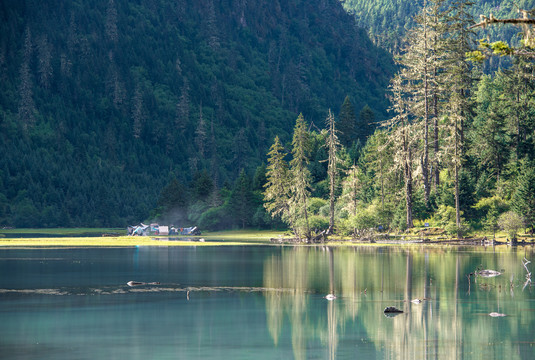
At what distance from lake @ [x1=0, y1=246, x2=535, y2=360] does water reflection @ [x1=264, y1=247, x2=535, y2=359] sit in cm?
7

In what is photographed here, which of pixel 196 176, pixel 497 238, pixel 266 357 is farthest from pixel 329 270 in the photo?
pixel 196 176

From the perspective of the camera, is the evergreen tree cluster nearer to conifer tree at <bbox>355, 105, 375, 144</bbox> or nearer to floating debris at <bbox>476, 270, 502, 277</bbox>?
floating debris at <bbox>476, 270, 502, 277</bbox>

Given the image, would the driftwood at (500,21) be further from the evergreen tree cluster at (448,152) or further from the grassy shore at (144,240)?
the grassy shore at (144,240)

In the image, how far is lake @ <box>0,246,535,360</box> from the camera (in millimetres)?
30547

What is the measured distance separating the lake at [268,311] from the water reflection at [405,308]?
70 mm

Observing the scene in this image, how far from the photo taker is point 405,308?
4044 centimetres

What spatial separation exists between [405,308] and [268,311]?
23.7 feet

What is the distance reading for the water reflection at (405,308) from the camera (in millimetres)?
30938

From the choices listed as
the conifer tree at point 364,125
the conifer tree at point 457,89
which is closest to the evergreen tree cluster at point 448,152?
the conifer tree at point 457,89

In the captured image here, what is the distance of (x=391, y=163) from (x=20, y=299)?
84575 millimetres

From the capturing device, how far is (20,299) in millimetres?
45031

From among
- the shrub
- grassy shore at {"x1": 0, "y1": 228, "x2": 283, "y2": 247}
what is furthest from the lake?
grassy shore at {"x1": 0, "y1": 228, "x2": 283, "y2": 247}

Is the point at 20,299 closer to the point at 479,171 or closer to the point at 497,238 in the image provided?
the point at 497,238

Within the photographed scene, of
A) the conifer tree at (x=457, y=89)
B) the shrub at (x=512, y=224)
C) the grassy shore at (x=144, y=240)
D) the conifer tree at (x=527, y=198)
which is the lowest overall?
the grassy shore at (x=144, y=240)
